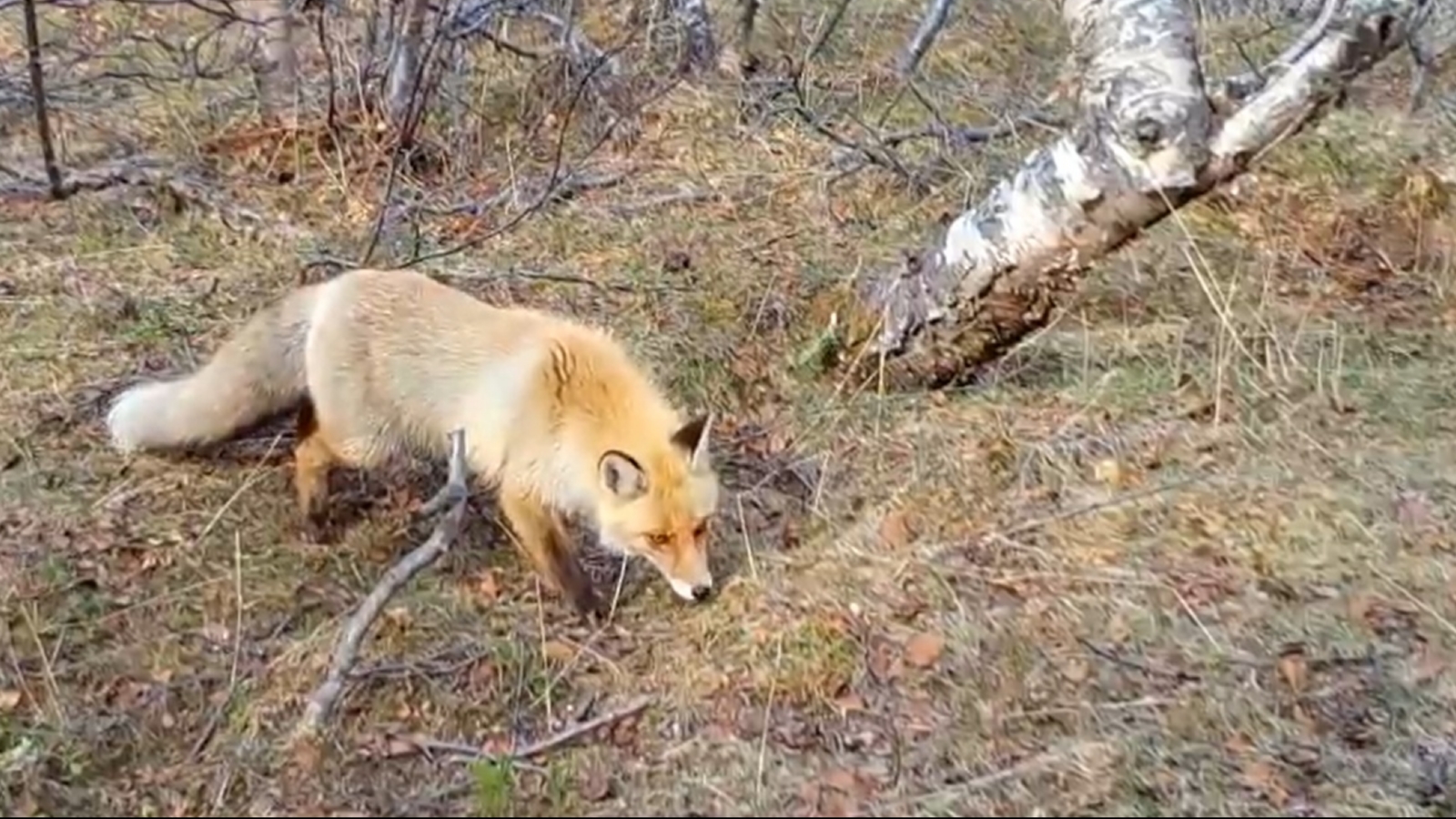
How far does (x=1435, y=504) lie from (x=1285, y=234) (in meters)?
2.10

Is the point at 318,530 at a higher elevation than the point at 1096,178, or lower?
lower

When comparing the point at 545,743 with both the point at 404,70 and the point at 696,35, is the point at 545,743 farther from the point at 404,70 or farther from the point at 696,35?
the point at 696,35

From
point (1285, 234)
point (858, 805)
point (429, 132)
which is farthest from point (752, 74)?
point (858, 805)

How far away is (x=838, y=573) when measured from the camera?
423 cm

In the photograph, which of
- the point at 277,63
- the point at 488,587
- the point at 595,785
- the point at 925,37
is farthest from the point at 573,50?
the point at 595,785

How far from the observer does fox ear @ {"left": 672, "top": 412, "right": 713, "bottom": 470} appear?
432 cm

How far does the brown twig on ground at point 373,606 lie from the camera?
3.77 meters

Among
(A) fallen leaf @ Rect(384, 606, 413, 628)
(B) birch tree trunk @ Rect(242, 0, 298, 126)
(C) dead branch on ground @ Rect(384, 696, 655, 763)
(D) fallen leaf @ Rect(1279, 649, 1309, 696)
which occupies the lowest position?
(B) birch tree trunk @ Rect(242, 0, 298, 126)

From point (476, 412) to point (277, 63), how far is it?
337 centimetres

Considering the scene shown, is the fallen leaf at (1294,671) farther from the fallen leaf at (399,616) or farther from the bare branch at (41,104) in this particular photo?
the bare branch at (41,104)

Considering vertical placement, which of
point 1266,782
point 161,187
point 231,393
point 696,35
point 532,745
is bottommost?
point 161,187

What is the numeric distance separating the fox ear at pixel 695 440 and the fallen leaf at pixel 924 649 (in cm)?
76

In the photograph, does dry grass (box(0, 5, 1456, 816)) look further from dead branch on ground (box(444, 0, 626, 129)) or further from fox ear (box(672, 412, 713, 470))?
dead branch on ground (box(444, 0, 626, 129))

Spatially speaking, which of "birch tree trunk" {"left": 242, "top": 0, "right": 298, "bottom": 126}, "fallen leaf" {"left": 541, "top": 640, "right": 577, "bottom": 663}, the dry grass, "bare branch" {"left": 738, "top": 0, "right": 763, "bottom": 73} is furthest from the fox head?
"bare branch" {"left": 738, "top": 0, "right": 763, "bottom": 73}
